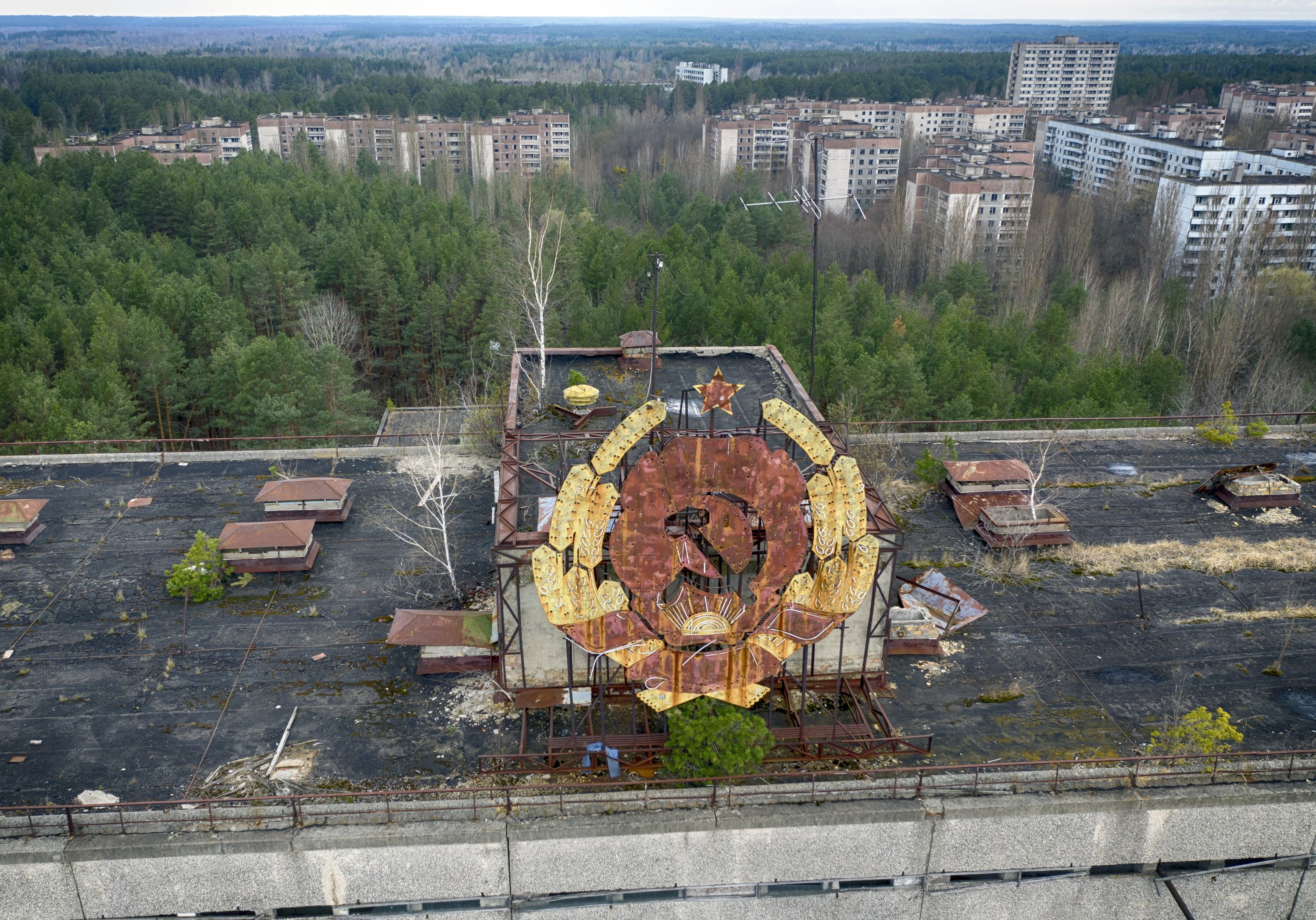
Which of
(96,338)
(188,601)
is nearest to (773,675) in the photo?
(188,601)

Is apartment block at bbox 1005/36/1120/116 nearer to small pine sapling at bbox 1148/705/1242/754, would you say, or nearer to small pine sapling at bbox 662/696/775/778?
small pine sapling at bbox 1148/705/1242/754

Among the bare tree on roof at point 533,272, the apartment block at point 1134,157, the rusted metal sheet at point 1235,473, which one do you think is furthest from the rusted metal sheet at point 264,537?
the apartment block at point 1134,157

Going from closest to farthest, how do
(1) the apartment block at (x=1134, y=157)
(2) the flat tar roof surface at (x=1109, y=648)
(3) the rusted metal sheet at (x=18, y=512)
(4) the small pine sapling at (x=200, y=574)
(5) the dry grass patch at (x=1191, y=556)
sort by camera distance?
(2) the flat tar roof surface at (x=1109, y=648)
(4) the small pine sapling at (x=200, y=574)
(5) the dry grass patch at (x=1191, y=556)
(3) the rusted metal sheet at (x=18, y=512)
(1) the apartment block at (x=1134, y=157)

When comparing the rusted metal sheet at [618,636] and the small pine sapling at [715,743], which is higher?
the rusted metal sheet at [618,636]

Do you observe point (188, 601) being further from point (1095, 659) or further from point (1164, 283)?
point (1164, 283)

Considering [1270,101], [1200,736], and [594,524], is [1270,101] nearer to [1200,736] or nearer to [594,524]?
[1200,736]

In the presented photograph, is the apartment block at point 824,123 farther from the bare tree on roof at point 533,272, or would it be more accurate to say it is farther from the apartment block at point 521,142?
the bare tree on roof at point 533,272
